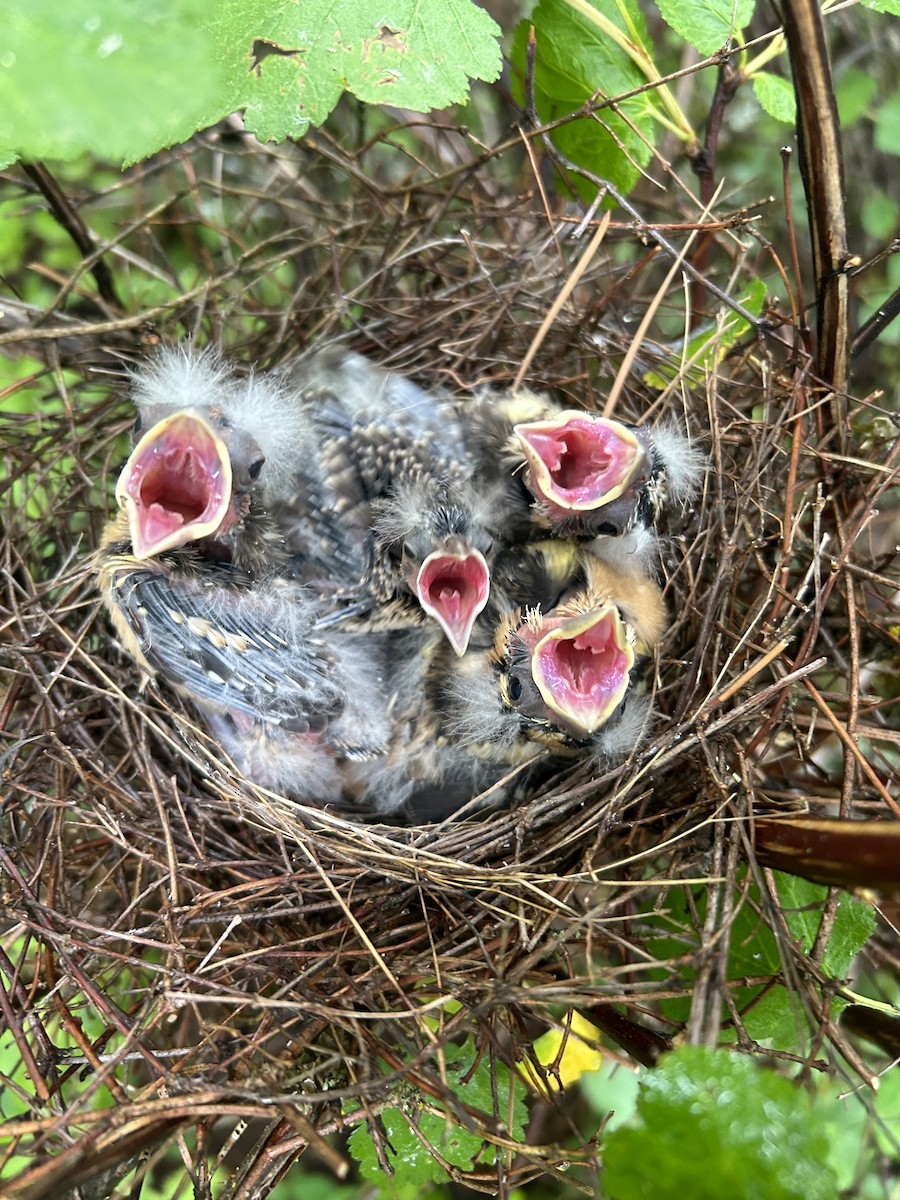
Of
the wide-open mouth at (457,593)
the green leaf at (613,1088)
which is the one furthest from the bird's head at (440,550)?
the green leaf at (613,1088)

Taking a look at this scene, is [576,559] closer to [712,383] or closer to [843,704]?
[712,383]

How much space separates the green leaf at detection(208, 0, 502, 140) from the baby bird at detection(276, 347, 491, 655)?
18.3 inches

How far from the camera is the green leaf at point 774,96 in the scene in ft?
4.25

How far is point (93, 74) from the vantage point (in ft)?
2.66

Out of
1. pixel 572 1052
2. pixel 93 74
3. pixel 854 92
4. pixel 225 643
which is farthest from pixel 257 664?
pixel 854 92

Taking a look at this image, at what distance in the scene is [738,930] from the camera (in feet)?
4.13

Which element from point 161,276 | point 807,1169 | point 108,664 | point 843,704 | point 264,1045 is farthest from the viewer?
point 161,276

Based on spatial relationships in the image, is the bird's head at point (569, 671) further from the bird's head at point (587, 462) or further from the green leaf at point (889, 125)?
the green leaf at point (889, 125)

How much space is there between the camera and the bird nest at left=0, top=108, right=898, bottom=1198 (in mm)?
1123

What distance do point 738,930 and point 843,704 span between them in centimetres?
39

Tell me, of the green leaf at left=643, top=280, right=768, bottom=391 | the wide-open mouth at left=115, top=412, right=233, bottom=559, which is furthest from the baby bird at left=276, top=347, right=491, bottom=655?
the green leaf at left=643, top=280, right=768, bottom=391

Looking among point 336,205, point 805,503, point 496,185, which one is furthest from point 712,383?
point 336,205

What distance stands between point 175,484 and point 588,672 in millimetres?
677

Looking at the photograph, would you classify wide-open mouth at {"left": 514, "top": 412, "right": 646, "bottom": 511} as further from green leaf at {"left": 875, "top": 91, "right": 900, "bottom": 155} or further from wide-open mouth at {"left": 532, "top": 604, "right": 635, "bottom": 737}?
green leaf at {"left": 875, "top": 91, "right": 900, "bottom": 155}
